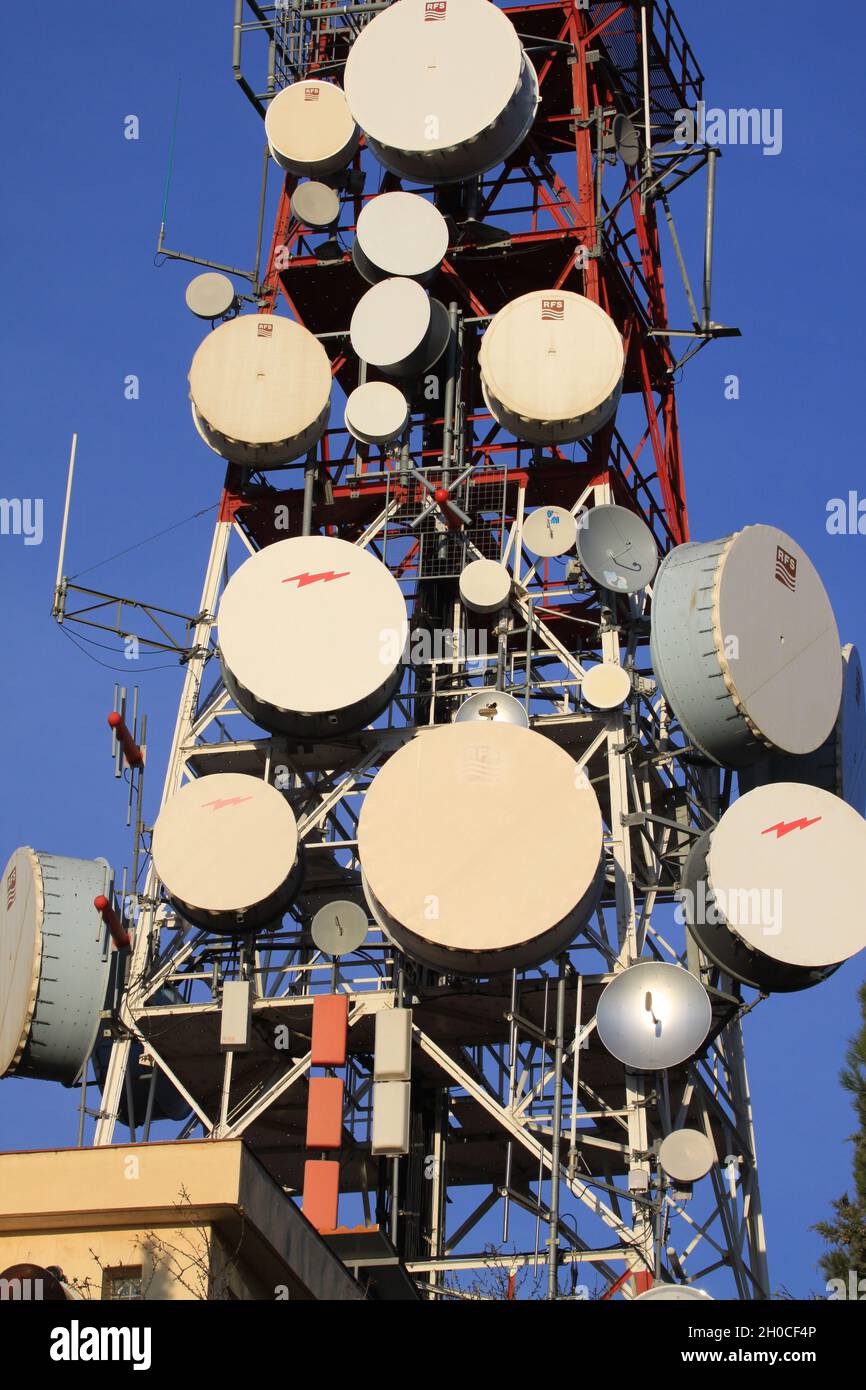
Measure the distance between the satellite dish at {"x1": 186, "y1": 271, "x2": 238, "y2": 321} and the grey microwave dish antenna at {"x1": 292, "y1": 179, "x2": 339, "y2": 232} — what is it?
6.59ft

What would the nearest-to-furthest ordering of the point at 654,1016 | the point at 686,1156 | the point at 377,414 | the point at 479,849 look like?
1. the point at 686,1156
2. the point at 654,1016
3. the point at 479,849
4. the point at 377,414

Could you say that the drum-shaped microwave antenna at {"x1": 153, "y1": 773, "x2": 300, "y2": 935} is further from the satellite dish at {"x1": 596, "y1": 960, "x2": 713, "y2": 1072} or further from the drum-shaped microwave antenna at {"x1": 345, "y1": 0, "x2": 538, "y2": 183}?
the drum-shaped microwave antenna at {"x1": 345, "y1": 0, "x2": 538, "y2": 183}

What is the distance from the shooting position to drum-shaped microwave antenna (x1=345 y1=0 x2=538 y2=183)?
4544 centimetres

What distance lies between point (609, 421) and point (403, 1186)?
14.6 metres

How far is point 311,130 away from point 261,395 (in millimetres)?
6204

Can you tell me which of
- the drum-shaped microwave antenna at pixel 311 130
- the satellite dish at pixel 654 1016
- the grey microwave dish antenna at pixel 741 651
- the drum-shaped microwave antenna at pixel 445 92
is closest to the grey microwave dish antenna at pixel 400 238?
the drum-shaped microwave antenna at pixel 445 92

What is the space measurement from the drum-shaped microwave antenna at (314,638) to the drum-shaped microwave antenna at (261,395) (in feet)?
11.3

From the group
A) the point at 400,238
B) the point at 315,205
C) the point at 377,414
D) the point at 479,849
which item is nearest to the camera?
the point at 479,849

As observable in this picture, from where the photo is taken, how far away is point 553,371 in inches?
1700

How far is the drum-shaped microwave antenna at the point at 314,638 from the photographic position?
4041 centimetres

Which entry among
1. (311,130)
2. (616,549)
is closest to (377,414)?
(616,549)

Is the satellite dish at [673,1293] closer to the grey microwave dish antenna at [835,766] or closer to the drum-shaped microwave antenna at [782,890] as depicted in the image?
the drum-shaped microwave antenna at [782,890]

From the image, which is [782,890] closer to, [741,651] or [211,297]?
[741,651]

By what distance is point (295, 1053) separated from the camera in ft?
133
